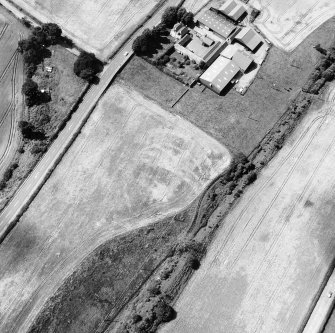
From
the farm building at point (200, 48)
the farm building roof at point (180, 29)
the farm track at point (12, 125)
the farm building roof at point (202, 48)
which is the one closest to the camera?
the farm track at point (12, 125)

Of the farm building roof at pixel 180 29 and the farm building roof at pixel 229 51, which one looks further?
the farm building roof at pixel 180 29

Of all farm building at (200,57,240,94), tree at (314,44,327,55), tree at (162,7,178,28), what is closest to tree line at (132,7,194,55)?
tree at (162,7,178,28)

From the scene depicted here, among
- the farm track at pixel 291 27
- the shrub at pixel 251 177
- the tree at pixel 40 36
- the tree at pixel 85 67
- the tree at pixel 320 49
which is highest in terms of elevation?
the farm track at pixel 291 27

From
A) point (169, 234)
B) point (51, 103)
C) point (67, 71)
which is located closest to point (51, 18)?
point (67, 71)

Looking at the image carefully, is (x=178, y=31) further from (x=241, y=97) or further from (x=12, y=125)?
(x=12, y=125)

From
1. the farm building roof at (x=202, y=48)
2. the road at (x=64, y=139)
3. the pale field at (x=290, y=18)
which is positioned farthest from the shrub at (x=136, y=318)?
the pale field at (x=290, y=18)

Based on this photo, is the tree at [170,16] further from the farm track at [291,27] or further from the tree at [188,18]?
the farm track at [291,27]

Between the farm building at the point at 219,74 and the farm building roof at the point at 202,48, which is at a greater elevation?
the farm building roof at the point at 202,48
